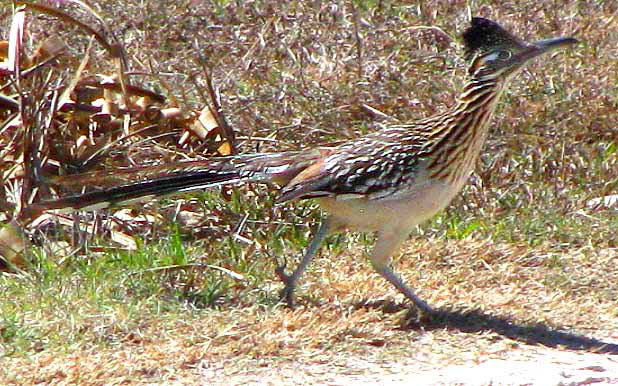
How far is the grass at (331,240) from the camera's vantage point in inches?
225

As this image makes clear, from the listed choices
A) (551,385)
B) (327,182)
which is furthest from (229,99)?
(551,385)

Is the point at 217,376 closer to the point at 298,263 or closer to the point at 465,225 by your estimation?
the point at 298,263

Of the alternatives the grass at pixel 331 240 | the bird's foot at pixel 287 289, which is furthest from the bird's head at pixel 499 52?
the bird's foot at pixel 287 289

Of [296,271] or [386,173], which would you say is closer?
[386,173]

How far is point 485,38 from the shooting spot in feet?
20.0

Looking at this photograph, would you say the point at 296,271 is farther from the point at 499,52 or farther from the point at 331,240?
the point at 499,52

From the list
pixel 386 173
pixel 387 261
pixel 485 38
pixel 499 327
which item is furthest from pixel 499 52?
pixel 499 327

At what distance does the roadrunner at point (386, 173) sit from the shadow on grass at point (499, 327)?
0.07 m

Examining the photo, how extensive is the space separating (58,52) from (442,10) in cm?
379

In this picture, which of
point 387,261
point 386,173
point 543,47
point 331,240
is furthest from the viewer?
point 331,240

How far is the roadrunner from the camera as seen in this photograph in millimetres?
6027

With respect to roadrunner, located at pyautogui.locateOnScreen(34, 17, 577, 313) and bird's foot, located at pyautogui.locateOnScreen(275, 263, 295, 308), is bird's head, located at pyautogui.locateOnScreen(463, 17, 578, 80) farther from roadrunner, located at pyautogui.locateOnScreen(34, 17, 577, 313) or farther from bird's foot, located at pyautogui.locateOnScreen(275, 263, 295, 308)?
bird's foot, located at pyautogui.locateOnScreen(275, 263, 295, 308)

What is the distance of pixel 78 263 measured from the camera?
665 cm

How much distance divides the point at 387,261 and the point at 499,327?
61 cm
